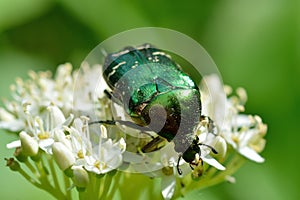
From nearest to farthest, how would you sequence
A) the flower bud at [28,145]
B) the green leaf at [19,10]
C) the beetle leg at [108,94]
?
the flower bud at [28,145], the beetle leg at [108,94], the green leaf at [19,10]

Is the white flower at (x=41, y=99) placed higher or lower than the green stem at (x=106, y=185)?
higher

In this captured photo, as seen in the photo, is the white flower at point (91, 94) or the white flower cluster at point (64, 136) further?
the white flower at point (91, 94)

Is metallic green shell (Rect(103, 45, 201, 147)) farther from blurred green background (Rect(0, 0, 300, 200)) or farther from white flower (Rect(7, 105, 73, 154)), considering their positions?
blurred green background (Rect(0, 0, 300, 200))

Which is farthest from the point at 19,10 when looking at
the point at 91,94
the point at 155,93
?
the point at 155,93

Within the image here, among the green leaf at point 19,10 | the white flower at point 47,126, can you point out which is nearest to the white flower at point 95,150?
the white flower at point 47,126

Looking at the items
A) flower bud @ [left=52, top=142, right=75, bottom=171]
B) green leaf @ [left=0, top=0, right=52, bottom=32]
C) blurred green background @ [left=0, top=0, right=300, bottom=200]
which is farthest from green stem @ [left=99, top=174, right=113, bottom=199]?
green leaf @ [left=0, top=0, right=52, bottom=32]

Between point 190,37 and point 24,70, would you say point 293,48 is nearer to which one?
point 190,37

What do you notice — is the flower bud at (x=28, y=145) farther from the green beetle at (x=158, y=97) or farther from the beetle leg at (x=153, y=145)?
the beetle leg at (x=153, y=145)

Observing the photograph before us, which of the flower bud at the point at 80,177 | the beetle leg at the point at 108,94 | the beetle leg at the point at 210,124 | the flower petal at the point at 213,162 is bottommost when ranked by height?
the flower petal at the point at 213,162
